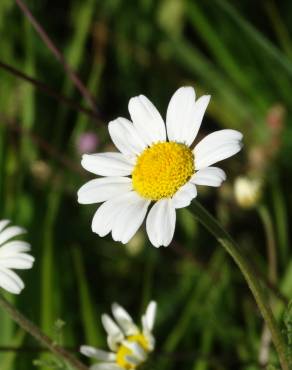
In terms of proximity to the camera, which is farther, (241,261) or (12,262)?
(12,262)

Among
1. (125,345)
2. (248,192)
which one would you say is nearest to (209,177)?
(125,345)

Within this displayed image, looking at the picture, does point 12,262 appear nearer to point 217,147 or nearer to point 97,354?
point 97,354

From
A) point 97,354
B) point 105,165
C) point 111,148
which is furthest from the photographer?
point 111,148

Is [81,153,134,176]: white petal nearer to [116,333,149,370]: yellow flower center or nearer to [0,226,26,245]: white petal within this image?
[0,226,26,245]: white petal

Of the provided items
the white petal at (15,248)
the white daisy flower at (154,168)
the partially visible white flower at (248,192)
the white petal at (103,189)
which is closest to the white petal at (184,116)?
the white daisy flower at (154,168)

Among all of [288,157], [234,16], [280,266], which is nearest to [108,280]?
[280,266]

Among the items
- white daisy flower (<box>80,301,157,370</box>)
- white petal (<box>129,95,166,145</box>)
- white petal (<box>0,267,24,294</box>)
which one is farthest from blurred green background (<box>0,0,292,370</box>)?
white petal (<box>129,95,166,145</box>)
